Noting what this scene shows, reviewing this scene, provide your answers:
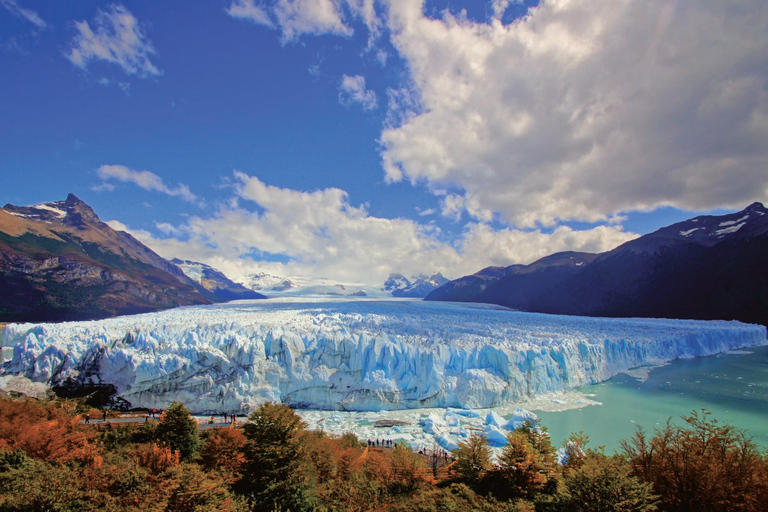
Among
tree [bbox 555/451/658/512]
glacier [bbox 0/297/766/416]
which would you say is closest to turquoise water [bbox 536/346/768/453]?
glacier [bbox 0/297/766/416]

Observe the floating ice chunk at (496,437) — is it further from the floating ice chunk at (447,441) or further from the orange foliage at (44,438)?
the orange foliage at (44,438)

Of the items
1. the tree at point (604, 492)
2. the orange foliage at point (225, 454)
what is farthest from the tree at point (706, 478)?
the orange foliage at point (225, 454)

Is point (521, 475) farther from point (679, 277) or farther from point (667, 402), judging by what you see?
point (679, 277)

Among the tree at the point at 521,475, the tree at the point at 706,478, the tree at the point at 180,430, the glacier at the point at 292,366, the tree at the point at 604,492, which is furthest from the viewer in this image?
the glacier at the point at 292,366

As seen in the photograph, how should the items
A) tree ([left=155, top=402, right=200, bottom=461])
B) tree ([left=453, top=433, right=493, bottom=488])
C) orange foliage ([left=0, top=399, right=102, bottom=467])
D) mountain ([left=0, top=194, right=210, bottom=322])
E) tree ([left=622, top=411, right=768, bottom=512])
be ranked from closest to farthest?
tree ([left=622, top=411, right=768, bottom=512])
tree ([left=453, top=433, right=493, bottom=488])
orange foliage ([left=0, top=399, right=102, bottom=467])
tree ([left=155, top=402, right=200, bottom=461])
mountain ([left=0, top=194, right=210, bottom=322])

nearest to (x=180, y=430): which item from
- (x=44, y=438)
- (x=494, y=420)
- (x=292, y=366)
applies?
(x=44, y=438)

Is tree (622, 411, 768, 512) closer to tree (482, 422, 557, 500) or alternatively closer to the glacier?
tree (482, 422, 557, 500)
